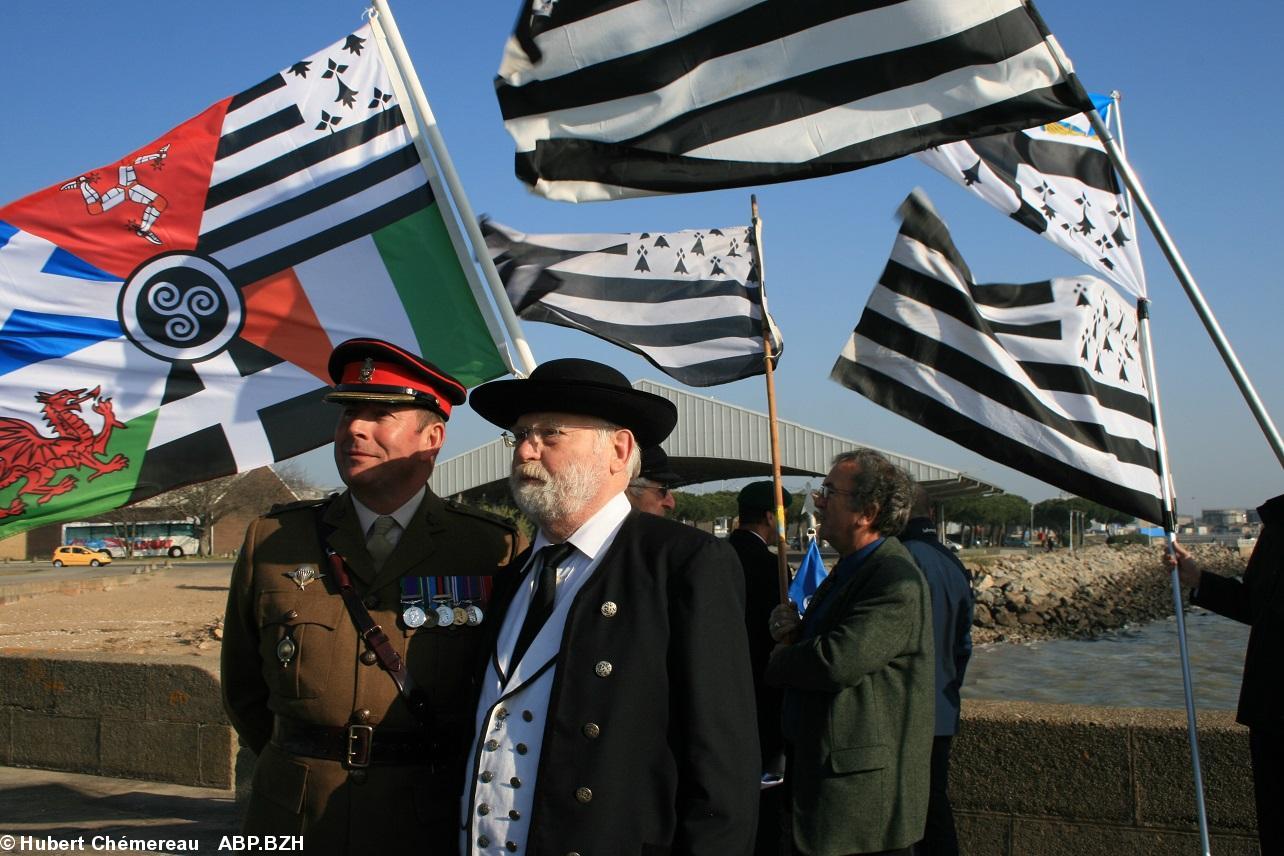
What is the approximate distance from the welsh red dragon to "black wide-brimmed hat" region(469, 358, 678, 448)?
2.92m

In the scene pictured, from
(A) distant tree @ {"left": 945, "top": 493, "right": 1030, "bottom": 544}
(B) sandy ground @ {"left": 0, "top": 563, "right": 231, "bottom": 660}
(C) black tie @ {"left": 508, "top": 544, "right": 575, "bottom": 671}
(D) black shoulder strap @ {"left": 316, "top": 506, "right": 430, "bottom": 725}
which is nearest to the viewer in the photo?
(C) black tie @ {"left": 508, "top": 544, "right": 575, "bottom": 671}

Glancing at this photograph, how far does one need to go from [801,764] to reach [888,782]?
28cm

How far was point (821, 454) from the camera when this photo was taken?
133 feet

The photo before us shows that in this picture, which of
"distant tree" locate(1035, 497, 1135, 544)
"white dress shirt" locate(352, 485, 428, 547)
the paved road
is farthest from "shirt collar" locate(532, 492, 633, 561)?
"distant tree" locate(1035, 497, 1135, 544)

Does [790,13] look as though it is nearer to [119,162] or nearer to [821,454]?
[119,162]

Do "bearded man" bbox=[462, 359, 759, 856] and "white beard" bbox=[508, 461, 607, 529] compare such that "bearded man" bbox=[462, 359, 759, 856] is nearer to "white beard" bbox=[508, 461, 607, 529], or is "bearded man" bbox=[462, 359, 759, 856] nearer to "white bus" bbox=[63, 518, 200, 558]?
"white beard" bbox=[508, 461, 607, 529]

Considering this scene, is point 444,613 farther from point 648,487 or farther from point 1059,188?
point 1059,188

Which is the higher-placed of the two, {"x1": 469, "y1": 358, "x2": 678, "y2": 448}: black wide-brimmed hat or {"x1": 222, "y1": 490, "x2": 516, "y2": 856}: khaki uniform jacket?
{"x1": 469, "y1": 358, "x2": 678, "y2": 448}: black wide-brimmed hat

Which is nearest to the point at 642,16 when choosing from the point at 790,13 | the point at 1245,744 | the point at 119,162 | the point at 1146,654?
the point at 790,13

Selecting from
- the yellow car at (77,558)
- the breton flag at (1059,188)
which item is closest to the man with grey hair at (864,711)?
the breton flag at (1059,188)

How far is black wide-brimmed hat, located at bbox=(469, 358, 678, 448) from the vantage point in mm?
2762

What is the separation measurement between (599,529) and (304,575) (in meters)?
0.94

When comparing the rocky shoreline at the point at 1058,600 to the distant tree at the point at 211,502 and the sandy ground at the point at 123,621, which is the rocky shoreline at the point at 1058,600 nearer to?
the sandy ground at the point at 123,621

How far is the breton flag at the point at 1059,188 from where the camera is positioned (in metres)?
4.96
